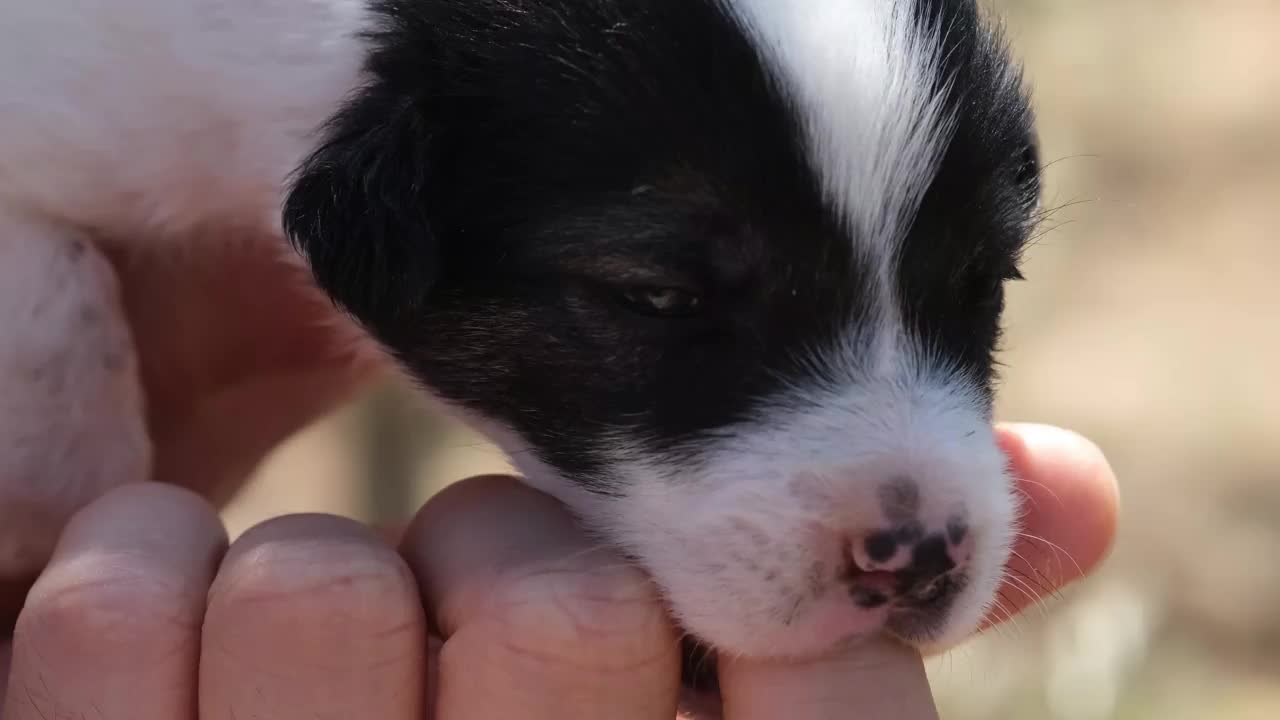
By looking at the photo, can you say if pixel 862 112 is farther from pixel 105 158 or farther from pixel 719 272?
pixel 105 158

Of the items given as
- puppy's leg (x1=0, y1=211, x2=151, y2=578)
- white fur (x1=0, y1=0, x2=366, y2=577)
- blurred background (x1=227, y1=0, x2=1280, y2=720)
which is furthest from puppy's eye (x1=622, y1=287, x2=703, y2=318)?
blurred background (x1=227, y1=0, x2=1280, y2=720)

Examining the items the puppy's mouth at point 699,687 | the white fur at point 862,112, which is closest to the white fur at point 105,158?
the white fur at point 862,112

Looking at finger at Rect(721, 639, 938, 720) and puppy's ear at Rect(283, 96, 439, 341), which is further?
puppy's ear at Rect(283, 96, 439, 341)

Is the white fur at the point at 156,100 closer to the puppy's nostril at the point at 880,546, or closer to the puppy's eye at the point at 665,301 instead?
the puppy's eye at the point at 665,301

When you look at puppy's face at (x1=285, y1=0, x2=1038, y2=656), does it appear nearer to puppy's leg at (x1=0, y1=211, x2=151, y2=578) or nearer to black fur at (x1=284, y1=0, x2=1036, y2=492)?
black fur at (x1=284, y1=0, x2=1036, y2=492)

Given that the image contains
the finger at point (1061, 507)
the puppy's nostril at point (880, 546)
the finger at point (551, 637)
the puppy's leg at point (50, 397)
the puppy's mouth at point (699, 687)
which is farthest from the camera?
the finger at point (1061, 507)

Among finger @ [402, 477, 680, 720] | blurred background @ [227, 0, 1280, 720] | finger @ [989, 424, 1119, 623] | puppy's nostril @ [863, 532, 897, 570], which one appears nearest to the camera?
→ puppy's nostril @ [863, 532, 897, 570]

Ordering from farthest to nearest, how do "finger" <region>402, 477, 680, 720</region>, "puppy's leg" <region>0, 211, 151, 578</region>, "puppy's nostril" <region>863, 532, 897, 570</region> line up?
"puppy's leg" <region>0, 211, 151, 578</region>, "finger" <region>402, 477, 680, 720</region>, "puppy's nostril" <region>863, 532, 897, 570</region>

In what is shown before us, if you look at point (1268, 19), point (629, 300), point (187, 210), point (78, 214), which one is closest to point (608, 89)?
point (629, 300)
